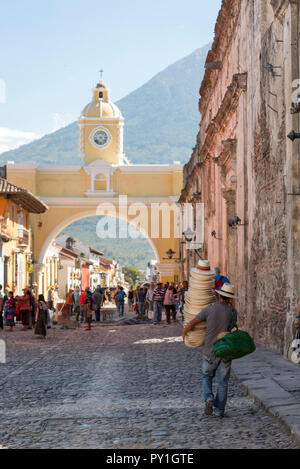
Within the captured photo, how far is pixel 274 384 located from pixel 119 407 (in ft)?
6.30

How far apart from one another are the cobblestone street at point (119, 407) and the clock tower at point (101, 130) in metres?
41.0

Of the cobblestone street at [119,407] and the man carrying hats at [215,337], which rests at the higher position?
the man carrying hats at [215,337]

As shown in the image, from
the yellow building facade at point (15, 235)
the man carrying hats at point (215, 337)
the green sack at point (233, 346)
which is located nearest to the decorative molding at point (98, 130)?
the yellow building facade at point (15, 235)

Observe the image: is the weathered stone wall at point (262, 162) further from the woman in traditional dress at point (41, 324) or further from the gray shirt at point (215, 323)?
the woman in traditional dress at point (41, 324)

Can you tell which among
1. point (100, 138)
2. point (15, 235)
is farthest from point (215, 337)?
point (100, 138)

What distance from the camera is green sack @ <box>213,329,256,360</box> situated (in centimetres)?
745

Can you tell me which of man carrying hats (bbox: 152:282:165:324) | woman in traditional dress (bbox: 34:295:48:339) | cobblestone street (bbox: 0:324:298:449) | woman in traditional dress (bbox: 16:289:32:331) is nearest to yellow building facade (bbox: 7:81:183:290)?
man carrying hats (bbox: 152:282:165:324)

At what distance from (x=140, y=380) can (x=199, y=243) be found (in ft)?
64.8

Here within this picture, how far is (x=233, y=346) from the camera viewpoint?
7.45 m

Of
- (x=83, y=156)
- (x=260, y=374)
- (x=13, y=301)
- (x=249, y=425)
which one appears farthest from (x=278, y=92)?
(x=83, y=156)

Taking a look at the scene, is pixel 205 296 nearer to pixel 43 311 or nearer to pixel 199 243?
pixel 43 311

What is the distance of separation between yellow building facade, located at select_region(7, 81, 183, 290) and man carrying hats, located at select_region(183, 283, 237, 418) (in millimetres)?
41702

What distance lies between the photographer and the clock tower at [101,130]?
54750 mm

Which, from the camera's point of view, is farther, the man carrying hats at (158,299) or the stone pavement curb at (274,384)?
the man carrying hats at (158,299)
